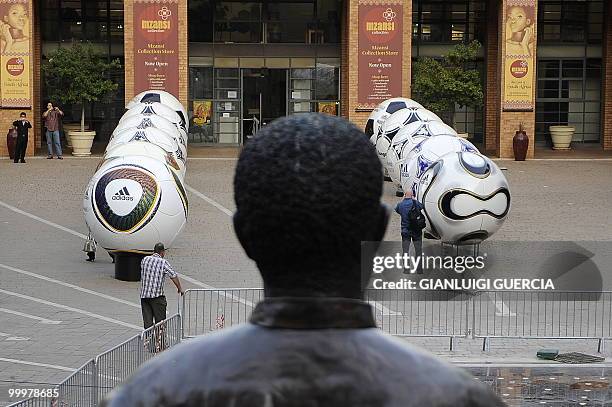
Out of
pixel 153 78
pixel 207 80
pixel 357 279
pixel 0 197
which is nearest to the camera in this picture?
pixel 357 279

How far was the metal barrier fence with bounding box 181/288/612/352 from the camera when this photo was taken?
16844mm

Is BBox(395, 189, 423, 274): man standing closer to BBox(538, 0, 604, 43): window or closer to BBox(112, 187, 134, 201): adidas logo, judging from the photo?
BBox(112, 187, 134, 201): adidas logo

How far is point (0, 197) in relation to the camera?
30.2m

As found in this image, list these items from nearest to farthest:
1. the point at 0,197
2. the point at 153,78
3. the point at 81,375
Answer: the point at 81,375 < the point at 0,197 < the point at 153,78

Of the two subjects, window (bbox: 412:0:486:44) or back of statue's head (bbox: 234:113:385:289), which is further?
window (bbox: 412:0:486:44)

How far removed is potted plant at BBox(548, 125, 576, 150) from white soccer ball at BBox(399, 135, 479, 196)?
2125 cm

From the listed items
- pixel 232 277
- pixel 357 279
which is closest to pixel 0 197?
pixel 232 277

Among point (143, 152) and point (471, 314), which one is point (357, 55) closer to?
point (143, 152)

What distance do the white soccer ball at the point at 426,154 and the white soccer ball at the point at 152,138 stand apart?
4.29m

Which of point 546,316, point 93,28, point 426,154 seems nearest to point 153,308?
point 546,316

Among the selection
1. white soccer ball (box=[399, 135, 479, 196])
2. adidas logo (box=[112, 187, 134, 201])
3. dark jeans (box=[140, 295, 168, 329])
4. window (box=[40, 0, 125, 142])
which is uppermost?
window (box=[40, 0, 125, 142])

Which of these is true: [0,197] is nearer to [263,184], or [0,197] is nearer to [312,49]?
[312,49]

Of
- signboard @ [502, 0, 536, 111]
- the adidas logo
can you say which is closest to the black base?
the adidas logo

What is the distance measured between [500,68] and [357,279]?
4105 cm
